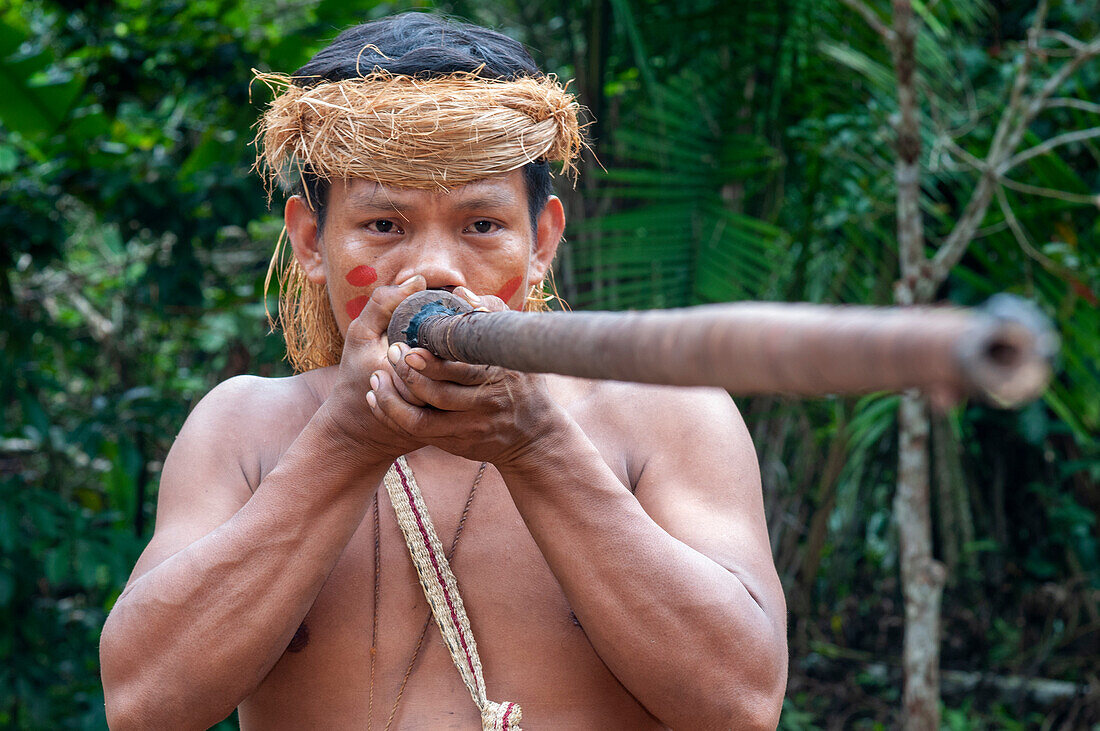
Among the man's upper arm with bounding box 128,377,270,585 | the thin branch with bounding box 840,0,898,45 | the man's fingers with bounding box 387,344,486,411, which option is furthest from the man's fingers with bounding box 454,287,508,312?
the thin branch with bounding box 840,0,898,45

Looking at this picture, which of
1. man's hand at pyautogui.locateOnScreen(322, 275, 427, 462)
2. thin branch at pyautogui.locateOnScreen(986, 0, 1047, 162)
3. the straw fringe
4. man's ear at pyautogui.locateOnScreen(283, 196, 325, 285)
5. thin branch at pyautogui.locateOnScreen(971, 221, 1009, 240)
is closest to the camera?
man's hand at pyautogui.locateOnScreen(322, 275, 427, 462)

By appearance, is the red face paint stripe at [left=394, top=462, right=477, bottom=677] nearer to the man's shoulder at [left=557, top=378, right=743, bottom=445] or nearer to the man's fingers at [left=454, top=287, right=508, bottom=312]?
the man's shoulder at [left=557, top=378, right=743, bottom=445]

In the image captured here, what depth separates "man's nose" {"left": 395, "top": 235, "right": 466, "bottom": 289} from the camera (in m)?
1.55

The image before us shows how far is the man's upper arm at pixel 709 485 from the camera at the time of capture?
5.08 feet

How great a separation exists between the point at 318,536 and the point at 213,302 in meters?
3.34

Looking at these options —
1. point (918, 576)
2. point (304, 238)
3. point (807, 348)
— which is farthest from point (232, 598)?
point (918, 576)

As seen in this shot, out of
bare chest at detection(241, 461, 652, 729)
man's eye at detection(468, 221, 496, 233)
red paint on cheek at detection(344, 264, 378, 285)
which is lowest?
bare chest at detection(241, 461, 652, 729)

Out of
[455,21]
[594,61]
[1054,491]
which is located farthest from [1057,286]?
[455,21]

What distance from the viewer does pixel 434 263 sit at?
5.17ft

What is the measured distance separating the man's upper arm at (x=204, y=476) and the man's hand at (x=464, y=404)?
16.6 inches

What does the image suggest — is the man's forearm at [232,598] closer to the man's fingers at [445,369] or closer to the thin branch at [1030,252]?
the man's fingers at [445,369]

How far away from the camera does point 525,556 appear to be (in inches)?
65.4

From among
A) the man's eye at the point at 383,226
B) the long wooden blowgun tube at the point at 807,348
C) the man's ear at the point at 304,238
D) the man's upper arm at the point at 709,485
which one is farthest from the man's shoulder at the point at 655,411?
the long wooden blowgun tube at the point at 807,348

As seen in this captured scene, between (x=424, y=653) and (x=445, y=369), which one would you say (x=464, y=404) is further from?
(x=424, y=653)
